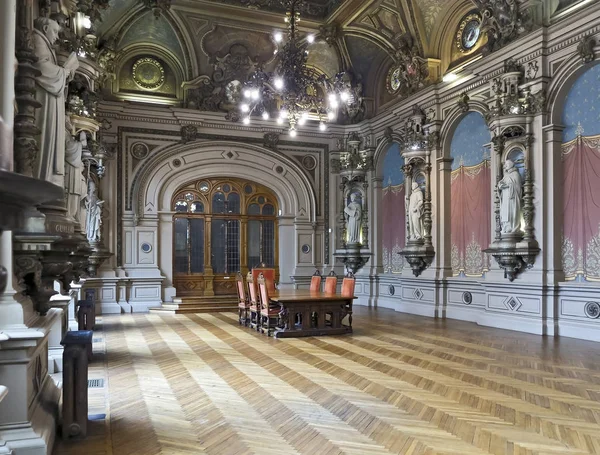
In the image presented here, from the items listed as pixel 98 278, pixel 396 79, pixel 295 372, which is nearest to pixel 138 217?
pixel 98 278

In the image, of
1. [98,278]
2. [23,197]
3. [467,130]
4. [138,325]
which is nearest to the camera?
[23,197]

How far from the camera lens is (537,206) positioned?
9.15 metres

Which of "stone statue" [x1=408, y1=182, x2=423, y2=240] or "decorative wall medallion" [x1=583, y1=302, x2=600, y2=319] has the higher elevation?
"stone statue" [x1=408, y1=182, x2=423, y2=240]

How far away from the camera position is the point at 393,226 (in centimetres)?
1397

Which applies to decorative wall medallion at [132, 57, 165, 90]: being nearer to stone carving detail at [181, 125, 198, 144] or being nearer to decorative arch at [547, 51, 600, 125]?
stone carving detail at [181, 125, 198, 144]

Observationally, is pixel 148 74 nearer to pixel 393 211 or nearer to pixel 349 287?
pixel 393 211

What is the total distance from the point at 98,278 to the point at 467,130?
9.10 metres

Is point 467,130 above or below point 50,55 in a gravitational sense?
above

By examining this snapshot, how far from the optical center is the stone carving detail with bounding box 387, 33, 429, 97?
40.8ft

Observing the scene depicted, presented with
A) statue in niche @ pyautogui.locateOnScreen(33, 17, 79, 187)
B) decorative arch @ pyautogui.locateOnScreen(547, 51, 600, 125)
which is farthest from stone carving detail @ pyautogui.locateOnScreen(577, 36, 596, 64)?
statue in niche @ pyautogui.locateOnScreen(33, 17, 79, 187)

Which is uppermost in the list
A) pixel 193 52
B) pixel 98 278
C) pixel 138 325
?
pixel 193 52

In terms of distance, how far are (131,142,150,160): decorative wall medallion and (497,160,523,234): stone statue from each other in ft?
28.4

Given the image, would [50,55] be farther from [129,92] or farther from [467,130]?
[129,92]

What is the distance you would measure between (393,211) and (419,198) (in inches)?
77.2
